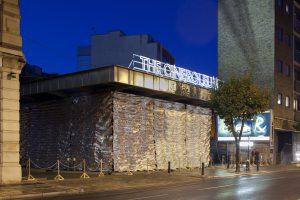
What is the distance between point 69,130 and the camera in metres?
31.5

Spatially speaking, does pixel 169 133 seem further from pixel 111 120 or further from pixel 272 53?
pixel 272 53

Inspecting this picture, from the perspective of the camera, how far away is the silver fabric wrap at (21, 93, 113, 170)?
29.6 metres

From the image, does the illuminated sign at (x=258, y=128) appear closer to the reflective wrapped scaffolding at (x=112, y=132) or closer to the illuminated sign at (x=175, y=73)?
the illuminated sign at (x=175, y=73)

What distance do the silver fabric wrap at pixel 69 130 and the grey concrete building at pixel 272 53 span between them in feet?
71.4

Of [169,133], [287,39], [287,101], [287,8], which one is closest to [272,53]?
[287,39]

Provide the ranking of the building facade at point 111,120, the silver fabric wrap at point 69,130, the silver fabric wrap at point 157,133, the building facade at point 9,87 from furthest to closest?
the silver fabric wrap at point 157,133, the silver fabric wrap at point 69,130, the building facade at point 111,120, the building facade at point 9,87

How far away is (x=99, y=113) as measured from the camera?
29875mm

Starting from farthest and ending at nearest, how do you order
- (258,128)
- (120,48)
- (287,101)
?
(120,48), (287,101), (258,128)

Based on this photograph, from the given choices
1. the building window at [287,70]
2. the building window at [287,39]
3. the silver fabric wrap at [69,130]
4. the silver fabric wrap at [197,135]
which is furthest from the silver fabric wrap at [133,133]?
the building window at [287,39]

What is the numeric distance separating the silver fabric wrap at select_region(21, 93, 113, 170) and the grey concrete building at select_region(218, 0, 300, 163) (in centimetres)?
2178

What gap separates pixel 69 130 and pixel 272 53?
2592cm

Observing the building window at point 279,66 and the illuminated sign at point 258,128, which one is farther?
the building window at point 279,66

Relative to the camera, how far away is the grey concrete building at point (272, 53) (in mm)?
48062

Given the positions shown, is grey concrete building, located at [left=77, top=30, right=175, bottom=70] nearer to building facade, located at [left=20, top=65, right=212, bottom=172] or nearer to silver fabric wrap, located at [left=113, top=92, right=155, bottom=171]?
building facade, located at [left=20, top=65, right=212, bottom=172]
